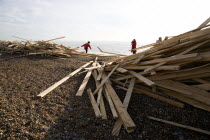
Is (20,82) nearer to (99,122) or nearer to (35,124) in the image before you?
(35,124)

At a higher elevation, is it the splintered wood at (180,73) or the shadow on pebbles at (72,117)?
the splintered wood at (180,73)

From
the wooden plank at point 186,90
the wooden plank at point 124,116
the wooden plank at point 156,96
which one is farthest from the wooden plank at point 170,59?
the wooden plank at point 124,116

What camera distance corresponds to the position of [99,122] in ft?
9.70

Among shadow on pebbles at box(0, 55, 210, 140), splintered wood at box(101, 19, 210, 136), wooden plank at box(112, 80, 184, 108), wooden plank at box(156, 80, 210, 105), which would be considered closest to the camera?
shadow on pebbles at box(0, 55, 210, 140)

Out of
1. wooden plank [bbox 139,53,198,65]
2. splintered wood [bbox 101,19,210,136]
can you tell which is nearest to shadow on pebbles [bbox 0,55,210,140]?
splintered wood [bbox 101,19,210,136]

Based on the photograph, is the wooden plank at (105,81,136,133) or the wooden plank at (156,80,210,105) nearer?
the wooden plank at (105,81,136,133)

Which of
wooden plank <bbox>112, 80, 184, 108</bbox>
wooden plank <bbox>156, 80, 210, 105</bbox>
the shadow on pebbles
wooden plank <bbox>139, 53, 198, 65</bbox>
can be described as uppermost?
wooden plank <bbox>139, 53, 198, 65</bbox>

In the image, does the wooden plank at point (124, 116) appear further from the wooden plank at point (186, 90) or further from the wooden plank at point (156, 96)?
the wooden plank at point (186, 90)

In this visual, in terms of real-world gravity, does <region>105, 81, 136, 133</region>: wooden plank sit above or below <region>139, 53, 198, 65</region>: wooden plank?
below

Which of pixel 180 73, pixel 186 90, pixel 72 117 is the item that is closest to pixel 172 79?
pixel 180 73

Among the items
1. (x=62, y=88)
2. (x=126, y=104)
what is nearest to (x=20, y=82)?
(x=62, y=88)

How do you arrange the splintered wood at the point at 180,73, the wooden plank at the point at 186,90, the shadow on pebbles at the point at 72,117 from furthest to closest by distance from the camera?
the splintered wood at the point at 180,73 → the wooden plank at the point at 186,90 → the shadow on pebbles at the point at 72,117

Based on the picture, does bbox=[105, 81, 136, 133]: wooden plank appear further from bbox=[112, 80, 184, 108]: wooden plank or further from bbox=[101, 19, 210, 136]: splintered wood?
bbox=[112, 80, 184, 108]: wooden plank

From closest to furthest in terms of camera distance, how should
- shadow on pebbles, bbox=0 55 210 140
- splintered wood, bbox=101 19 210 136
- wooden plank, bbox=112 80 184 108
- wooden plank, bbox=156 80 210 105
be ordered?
1. shadow on pebbles, bbox=0 55 210 140
2. wooden plank, bbox=156 80 210 105
3. splintered wood, bbox=101 19 210 136
4. wooden plank, bbox=112 80 184 108
